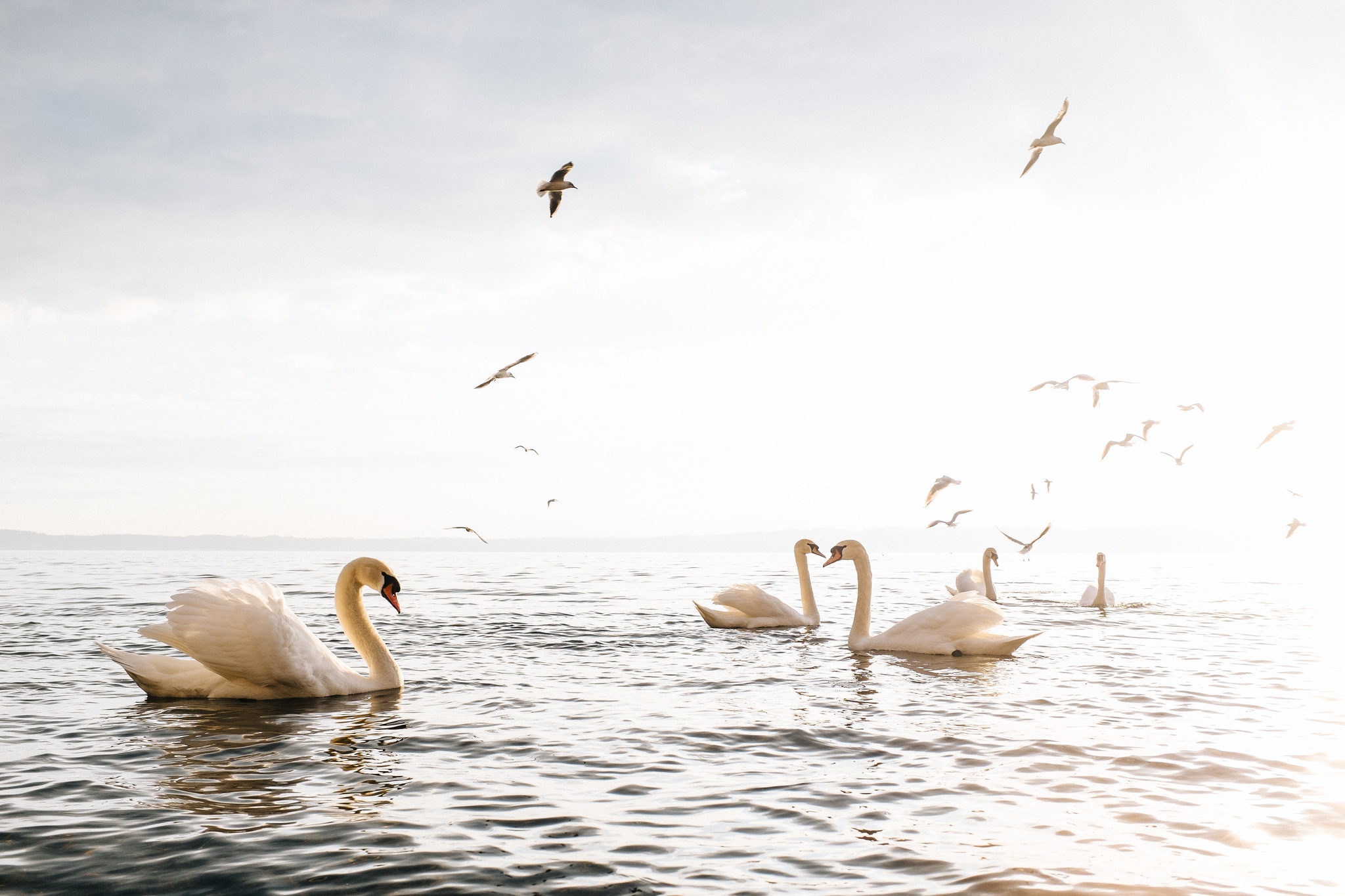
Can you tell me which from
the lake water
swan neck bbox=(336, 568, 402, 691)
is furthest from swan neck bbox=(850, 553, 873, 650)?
swan neck bbox=(336, 568, 402, 691)

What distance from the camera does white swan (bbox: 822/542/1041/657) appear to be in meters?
15.8

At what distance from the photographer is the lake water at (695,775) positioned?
617 cm

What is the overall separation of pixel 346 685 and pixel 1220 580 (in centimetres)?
4550

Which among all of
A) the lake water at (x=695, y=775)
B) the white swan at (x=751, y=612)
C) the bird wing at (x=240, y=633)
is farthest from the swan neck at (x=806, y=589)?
the bird wing at (x=240, y=633)

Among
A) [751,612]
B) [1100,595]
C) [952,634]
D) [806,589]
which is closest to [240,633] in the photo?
[952,634]

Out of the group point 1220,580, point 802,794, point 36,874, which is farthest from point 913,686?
point 1220,580

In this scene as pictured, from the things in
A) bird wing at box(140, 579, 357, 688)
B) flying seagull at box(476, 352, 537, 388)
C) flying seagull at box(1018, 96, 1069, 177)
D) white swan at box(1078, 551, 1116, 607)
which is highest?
flying seagull at box(1018, 96, 1069, 177)

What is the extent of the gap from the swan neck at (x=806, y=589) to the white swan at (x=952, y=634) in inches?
161

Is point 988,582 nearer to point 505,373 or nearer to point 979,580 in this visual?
point 979,580

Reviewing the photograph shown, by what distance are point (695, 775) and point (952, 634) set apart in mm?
8698

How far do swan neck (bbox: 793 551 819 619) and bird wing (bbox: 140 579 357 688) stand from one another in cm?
1190

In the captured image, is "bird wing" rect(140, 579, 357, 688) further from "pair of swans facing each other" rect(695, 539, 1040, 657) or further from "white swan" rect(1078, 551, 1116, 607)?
"white swan" rect(1078, 551, 1116, 607)

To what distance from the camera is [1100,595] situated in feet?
88.6

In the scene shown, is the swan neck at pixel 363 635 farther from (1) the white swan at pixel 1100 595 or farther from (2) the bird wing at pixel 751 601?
(1) the white swan at pixel 1100 595
